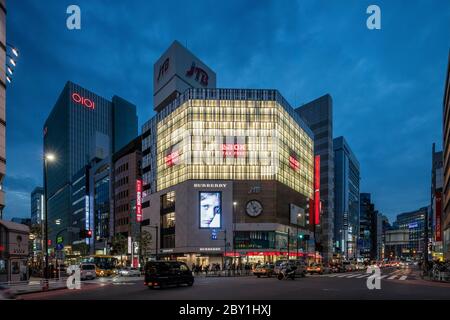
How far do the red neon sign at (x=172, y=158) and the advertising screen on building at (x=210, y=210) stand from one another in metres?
10.7

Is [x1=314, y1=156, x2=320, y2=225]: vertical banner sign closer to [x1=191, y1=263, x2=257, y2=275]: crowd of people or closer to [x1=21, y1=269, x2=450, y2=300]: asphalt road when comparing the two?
[x1=191, y1=263, x2=257, y2=275]: crowd of people

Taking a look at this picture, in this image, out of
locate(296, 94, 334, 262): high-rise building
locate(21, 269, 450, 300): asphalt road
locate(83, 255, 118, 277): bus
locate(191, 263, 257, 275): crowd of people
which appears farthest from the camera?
locate(296, 94, 334, 262): high-rise building

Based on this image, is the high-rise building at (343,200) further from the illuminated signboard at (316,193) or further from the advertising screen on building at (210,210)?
the advertising screen on building at (210,210)

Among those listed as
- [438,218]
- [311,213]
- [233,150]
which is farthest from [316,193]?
[233,150]

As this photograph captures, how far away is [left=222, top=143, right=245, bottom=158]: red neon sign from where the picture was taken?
89312 mm

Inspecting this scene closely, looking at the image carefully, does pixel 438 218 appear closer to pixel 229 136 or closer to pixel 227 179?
pixel 227 179

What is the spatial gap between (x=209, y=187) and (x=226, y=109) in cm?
1709

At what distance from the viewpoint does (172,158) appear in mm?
95062

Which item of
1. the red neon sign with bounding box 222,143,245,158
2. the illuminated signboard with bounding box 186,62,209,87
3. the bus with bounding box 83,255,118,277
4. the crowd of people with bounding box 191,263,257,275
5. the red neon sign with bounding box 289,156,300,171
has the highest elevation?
the illuminated signboard with bounding box 186,62,209,87

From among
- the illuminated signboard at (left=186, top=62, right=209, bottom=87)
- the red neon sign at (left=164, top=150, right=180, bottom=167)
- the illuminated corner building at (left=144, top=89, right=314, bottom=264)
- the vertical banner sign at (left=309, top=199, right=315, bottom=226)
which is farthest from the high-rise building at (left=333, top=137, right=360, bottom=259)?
the red neon sign at (left=164, top=150, right=180, bottom=167)

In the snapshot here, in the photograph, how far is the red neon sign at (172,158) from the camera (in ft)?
306

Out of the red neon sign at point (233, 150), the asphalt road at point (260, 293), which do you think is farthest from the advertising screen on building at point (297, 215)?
the asphalt road at point (260, 293)

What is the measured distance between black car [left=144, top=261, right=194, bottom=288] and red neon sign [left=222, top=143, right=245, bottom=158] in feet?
193
